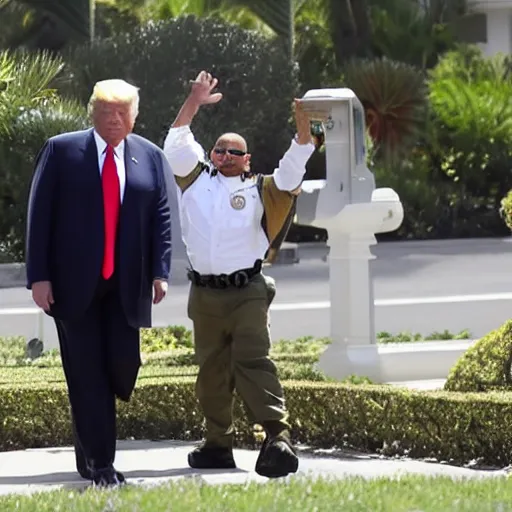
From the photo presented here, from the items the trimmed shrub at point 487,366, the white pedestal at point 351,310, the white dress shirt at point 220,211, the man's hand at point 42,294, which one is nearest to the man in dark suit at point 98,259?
the man's hand at point 42,294

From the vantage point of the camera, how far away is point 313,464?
6.38m

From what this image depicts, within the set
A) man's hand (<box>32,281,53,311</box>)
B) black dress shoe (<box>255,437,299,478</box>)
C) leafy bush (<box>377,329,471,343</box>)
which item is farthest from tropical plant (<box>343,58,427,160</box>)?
man's hand (<box>32,281,53,311</box>)

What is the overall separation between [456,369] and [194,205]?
1.89 meters

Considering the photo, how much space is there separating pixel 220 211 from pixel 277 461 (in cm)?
105

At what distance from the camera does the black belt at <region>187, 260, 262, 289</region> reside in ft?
19.6

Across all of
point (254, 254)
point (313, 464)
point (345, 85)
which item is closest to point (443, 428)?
point (313, 464)

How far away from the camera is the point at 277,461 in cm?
581

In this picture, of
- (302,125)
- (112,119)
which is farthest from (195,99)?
(112,119)

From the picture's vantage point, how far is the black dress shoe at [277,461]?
19.0 feet

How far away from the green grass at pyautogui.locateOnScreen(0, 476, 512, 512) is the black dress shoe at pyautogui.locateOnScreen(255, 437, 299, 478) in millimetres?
1336

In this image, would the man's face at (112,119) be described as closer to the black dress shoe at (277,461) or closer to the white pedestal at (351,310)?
the black dress shoe at (277,461)

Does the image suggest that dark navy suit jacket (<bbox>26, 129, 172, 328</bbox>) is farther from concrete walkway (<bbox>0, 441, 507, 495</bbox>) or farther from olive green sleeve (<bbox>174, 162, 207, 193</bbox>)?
concrete walkway (<bbox>0, 441, 507, 495</bbox>)

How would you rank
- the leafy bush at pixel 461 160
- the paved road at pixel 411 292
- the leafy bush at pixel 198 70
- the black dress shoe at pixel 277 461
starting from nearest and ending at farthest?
1. the black dress shoe at pixel 277 461
2. the paved road at pixel 411 292
3. the leafy bush at pixel 198 70
4. the leafy bush at pixel 461 160

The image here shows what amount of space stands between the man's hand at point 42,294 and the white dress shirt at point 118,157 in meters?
0.46
